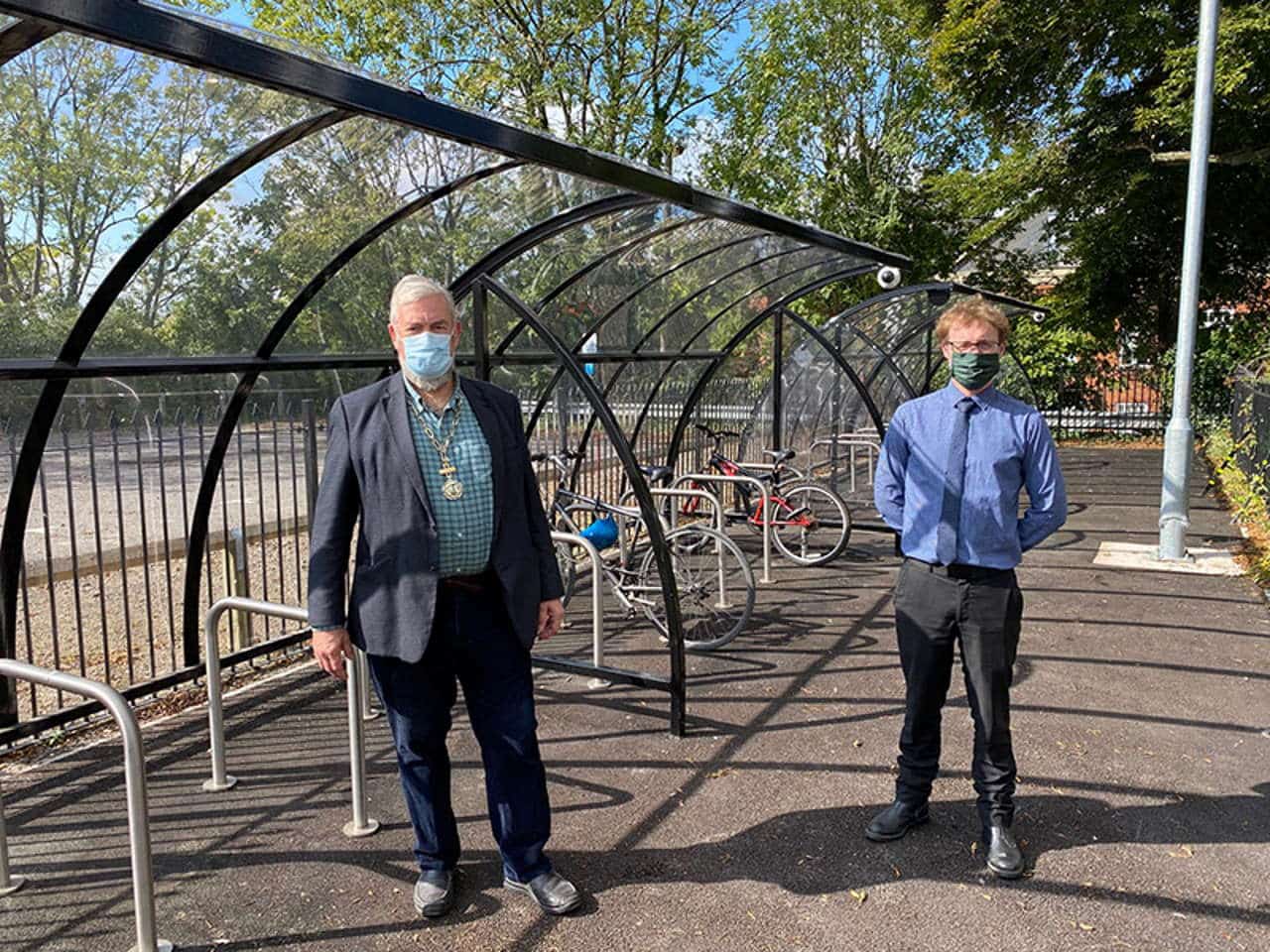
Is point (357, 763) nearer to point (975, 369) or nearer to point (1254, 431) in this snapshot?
point (975, 369)

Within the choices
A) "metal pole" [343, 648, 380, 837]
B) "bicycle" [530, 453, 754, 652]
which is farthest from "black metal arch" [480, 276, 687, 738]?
"metal pole" [343, 648, 380, 837]

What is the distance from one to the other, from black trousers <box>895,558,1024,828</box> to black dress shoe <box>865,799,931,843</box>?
0.74 feet

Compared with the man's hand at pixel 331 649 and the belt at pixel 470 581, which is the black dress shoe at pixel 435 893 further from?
the belt at pixel 470 581

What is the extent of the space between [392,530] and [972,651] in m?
1.83

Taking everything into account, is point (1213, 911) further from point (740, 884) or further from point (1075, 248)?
point (1075, 248)

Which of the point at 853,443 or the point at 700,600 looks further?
the point at 853,443

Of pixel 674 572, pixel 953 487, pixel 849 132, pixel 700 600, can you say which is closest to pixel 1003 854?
pixel 953 487

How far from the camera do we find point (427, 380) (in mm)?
2770

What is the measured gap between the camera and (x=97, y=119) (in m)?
3.72

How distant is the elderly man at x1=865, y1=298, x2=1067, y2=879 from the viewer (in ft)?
10.0

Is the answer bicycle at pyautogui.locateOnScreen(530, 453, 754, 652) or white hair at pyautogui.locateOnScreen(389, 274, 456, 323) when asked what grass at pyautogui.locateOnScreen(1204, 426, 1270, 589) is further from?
white hair at pyautogui.locateOnScreen(389, 274, 456, 323)

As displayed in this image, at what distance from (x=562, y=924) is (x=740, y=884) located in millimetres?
594

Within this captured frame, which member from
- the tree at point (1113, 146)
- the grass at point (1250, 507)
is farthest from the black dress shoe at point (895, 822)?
the tree at point (1113, 146)

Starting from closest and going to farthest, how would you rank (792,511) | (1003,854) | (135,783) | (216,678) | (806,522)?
(135,783) → (1003,854) → (216,678) → (806,522) → (792,511)
